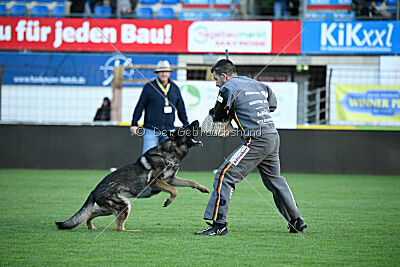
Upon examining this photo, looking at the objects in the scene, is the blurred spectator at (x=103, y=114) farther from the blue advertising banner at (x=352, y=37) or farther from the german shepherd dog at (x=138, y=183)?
the german shepherd dog at (x=138, y=183)

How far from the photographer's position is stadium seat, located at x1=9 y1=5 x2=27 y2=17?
19.3 metres

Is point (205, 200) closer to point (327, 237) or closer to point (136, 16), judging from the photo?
point (327, 237)

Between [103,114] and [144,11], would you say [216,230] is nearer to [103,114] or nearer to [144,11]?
[103,114]

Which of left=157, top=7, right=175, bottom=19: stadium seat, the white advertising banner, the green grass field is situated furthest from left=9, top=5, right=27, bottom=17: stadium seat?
the green grass field

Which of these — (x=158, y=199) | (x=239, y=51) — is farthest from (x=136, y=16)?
(x=158, y=199)

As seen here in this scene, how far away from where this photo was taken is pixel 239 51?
61.1 feet

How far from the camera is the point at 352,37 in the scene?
60.7 feet

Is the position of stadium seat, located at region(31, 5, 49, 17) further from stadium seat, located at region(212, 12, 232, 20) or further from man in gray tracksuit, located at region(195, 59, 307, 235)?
man in gray tracksuit, located at region(195, 59, 307, 235)

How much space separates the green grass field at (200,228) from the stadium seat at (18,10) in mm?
8572

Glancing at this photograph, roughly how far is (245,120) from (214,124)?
0.36 m

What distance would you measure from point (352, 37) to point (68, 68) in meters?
Result: 8.50

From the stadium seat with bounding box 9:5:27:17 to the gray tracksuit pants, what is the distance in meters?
14.2

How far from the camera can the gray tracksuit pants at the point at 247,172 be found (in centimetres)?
683

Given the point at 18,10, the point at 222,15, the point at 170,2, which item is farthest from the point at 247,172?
the point at 18,10
